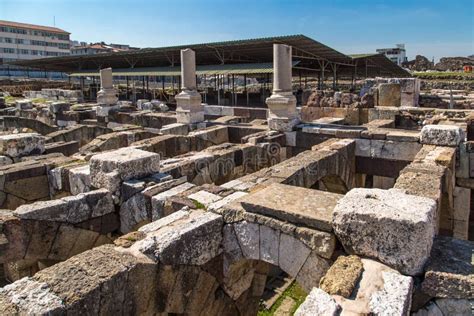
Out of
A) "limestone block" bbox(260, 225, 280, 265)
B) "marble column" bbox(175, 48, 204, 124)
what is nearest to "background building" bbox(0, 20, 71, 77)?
"marble column" bbox(175, 48, 204, 124)

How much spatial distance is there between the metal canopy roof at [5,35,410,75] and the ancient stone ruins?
10941 mm

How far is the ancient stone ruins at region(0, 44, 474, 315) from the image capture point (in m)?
3.17

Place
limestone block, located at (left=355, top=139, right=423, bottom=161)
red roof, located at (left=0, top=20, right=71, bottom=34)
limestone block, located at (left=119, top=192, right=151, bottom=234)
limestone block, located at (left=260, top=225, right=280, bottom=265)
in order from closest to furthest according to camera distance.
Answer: limestone block, located at (left=260, top=225, right=280, bottom=265) < limestone block, located at (left=119, top=192, right=151, bottom=234) < limestone block, located at (left=355, top=139, right=423, bottom=161) < red roof, located at (left=0, top=20, right=71, bottom=34)

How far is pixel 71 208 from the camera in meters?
5.24

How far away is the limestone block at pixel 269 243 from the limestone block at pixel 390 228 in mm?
717

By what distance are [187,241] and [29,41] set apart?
82689mm

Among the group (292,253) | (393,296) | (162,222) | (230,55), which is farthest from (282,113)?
(230,55)

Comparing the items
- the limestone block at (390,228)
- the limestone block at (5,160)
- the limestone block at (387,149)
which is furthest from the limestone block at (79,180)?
the limestone block at (387,149)

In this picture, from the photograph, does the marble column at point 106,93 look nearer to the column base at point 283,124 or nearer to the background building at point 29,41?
the column base at point 283,124

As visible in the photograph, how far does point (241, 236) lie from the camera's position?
172 inches

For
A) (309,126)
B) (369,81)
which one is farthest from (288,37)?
(309,126)

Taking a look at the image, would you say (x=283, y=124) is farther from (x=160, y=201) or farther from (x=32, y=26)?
(x=32, y=26)

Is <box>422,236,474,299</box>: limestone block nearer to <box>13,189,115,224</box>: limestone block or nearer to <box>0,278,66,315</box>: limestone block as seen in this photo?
<box>0,278,66,315</box>: limestone block

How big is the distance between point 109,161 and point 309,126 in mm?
6032
